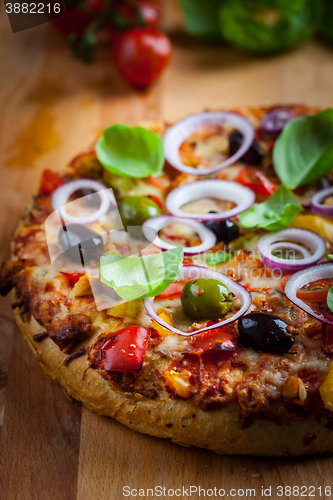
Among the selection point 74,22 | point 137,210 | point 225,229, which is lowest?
point 225,229

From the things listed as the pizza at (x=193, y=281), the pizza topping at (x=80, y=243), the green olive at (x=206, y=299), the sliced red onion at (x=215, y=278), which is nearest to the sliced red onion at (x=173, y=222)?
the pizza at (x=193, y=281)

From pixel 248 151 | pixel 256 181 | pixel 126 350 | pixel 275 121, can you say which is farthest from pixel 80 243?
pixel 275 121

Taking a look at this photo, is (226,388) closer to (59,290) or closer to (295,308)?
(295,308)

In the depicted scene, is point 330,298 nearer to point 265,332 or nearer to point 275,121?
point 265,332

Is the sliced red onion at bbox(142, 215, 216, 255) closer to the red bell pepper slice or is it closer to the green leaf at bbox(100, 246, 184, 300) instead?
the green leaf at bbox(100, 246, 184, 300)

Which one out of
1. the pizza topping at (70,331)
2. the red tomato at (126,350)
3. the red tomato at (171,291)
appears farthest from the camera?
the red tomato at (171,291)

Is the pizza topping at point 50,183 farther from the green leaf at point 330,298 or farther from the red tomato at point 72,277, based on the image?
the green leaf at point 330,298
